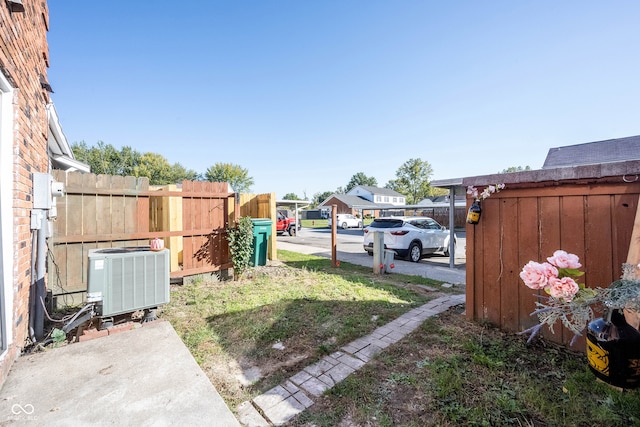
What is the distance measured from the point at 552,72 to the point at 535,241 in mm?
6896

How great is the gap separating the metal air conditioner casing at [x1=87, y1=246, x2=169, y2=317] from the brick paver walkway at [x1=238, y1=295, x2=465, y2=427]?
76.1 inches

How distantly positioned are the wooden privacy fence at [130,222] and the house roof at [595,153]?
1304 cm

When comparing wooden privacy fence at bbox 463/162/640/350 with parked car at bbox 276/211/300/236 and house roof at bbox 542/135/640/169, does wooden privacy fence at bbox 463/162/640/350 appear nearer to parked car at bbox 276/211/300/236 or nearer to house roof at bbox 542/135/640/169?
house roof at bbox 542/135/640/169

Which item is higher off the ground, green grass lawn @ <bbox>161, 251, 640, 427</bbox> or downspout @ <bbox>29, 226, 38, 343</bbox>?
downspout @ <bbox>29, 226, 38, 343</bbox>

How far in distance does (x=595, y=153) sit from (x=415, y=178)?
2615 centimetres

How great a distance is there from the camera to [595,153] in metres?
11.8

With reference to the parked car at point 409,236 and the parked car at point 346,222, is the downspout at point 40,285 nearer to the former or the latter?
the parked car at point 409,236

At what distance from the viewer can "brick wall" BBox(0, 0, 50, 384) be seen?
195cm

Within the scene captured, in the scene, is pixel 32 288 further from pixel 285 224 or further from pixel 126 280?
pixel 285 224

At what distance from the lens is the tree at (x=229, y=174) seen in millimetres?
42875

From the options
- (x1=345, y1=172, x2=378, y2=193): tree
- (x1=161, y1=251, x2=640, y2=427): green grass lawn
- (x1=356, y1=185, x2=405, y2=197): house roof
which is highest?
(x1=345, y1=172, x2=378, y2=193): tree

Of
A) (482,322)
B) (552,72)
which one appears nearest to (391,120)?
(552,72)

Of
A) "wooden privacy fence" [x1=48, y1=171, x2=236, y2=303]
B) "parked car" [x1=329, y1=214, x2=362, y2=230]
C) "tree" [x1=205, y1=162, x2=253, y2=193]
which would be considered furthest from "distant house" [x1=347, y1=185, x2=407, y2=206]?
"wooden privacy fence" [x1=48, y1=171, x2=236, y2=303]

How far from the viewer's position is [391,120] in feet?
42.2
